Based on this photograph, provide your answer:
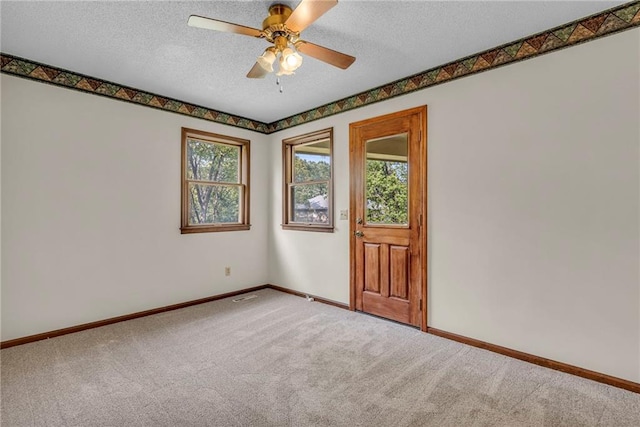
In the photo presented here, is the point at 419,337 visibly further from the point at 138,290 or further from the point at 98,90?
the point at 98,90

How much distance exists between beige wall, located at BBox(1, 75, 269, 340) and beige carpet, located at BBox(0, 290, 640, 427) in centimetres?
39

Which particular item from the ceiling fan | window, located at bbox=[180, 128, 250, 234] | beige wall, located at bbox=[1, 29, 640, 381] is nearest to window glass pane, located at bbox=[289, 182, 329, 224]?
beige wall, located at bbox=[1, 29, 640, 381]

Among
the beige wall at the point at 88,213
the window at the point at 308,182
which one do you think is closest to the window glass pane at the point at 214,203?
the beige wall at the point at 88,213

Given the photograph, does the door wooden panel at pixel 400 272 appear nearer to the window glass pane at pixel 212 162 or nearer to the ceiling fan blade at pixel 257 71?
the ceiling fan blade at pixel 257 71

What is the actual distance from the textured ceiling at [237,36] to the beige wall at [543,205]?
0.37m

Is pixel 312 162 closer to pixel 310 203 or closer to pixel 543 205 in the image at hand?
pixel 310 203

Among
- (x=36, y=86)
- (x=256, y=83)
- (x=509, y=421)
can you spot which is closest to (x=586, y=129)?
(x=509, y=421)

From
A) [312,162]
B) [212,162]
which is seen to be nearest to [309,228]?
[312,162]

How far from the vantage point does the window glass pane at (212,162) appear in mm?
4089

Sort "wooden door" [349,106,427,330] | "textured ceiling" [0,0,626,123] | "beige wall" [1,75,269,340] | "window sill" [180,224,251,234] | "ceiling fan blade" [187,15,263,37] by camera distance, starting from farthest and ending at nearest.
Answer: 1. "window sill" [180,224,251,234]
2. "wooden door" [349,106,427,330]
3. "beige wall" [1,75,269,340]
4. "textured ceiling" [0,0,626,123]
5. "ceiling fan blade" [187,15,263,37]

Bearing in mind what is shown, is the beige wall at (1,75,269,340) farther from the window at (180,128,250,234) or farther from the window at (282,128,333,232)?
the window at (282,128,333,232)

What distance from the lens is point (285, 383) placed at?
2.20 metres

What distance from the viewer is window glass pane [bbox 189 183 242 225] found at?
4.10 metres

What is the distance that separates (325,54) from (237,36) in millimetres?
761
